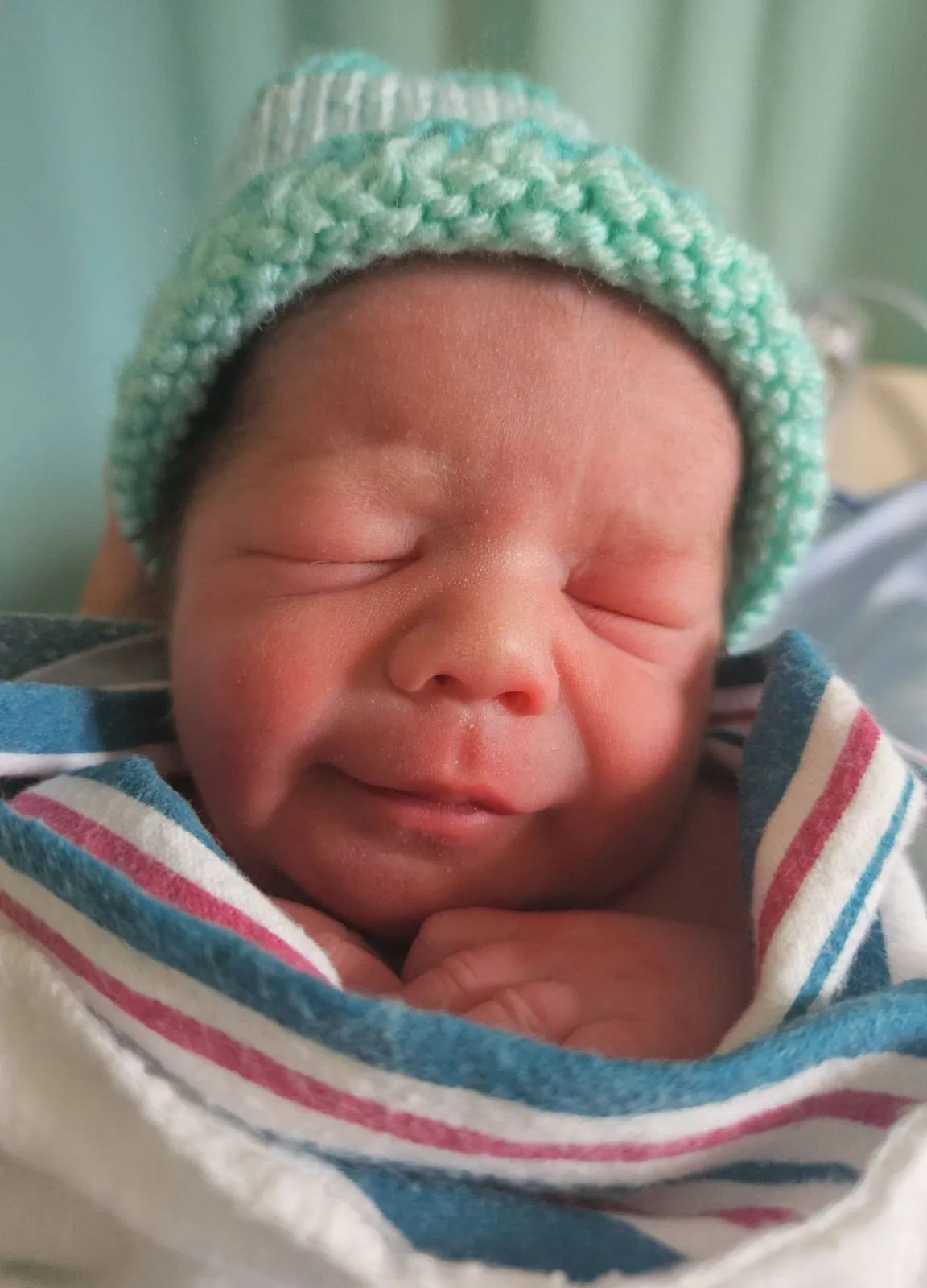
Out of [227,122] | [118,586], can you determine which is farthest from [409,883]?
[227,122]

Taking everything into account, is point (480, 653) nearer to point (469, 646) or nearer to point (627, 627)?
point (469, 646)

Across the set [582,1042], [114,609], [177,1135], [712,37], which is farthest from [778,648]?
[712,37]

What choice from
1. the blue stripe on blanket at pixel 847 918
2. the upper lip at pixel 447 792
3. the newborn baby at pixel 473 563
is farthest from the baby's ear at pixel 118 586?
the blue stripe on blanket at pixel 847 918

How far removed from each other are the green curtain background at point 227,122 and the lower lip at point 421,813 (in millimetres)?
705

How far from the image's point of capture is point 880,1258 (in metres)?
0.42

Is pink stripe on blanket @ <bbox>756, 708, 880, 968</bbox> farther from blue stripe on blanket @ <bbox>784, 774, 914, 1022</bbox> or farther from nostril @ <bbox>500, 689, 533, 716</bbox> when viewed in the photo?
nostril @ <bbox>500, 689, 533, 716</bbox>

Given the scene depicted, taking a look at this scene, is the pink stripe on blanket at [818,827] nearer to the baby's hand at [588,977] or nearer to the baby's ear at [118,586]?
the baby's hand at [588,977]

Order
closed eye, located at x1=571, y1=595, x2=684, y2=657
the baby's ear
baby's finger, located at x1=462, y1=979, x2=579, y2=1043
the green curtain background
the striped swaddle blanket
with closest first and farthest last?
the striped swaddle blanket, baby's finger, located at x1=462, y1=979, x2=579, y2=1043, closed eye, located at x1=571, y1=595, x2=684, y2=657, the baby's ear, the green curtain background

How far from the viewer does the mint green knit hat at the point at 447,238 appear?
24.5 inches

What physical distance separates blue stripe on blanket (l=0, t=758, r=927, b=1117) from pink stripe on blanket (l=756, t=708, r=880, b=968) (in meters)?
0.06

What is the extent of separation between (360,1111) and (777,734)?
34cm

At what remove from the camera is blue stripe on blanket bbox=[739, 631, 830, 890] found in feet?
2.05

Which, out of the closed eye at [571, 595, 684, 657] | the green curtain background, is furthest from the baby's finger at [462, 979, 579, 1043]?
the green curtain background

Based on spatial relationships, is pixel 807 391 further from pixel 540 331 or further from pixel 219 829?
pixel 219 829
